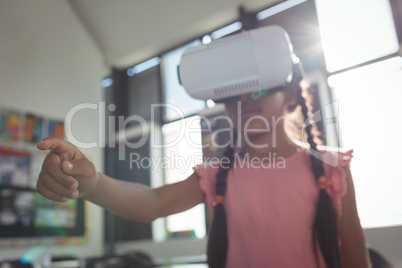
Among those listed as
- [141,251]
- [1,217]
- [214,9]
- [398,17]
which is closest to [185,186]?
[214,9]

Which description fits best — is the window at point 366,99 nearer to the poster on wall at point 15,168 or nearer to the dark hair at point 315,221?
the dark hair at point 315,221

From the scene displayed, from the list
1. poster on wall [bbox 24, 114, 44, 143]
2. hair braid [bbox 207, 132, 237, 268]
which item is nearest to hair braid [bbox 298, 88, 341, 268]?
hair braid [bbox 207, 132, 237, 268]

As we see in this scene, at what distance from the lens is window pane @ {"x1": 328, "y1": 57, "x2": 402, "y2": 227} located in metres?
0.39

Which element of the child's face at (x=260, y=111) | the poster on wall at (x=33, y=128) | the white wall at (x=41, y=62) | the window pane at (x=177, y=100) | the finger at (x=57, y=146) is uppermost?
the white wall at (x=41, y=62)

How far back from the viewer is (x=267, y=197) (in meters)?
0.44

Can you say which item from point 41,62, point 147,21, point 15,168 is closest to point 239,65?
point 147,21

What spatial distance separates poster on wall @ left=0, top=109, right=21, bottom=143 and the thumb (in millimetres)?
1216

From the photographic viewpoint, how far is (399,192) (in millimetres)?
390

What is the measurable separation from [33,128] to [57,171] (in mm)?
1261

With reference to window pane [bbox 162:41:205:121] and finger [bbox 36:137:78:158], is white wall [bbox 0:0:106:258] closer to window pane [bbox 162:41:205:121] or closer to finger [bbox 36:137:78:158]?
window pane [bbox 162:41:205:121]

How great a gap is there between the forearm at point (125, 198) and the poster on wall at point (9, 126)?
114cm

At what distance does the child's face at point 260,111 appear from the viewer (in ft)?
1.34

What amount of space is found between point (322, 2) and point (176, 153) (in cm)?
26

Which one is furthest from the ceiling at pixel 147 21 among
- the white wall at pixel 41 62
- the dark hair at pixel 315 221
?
the dark hair at pixel 315 221
